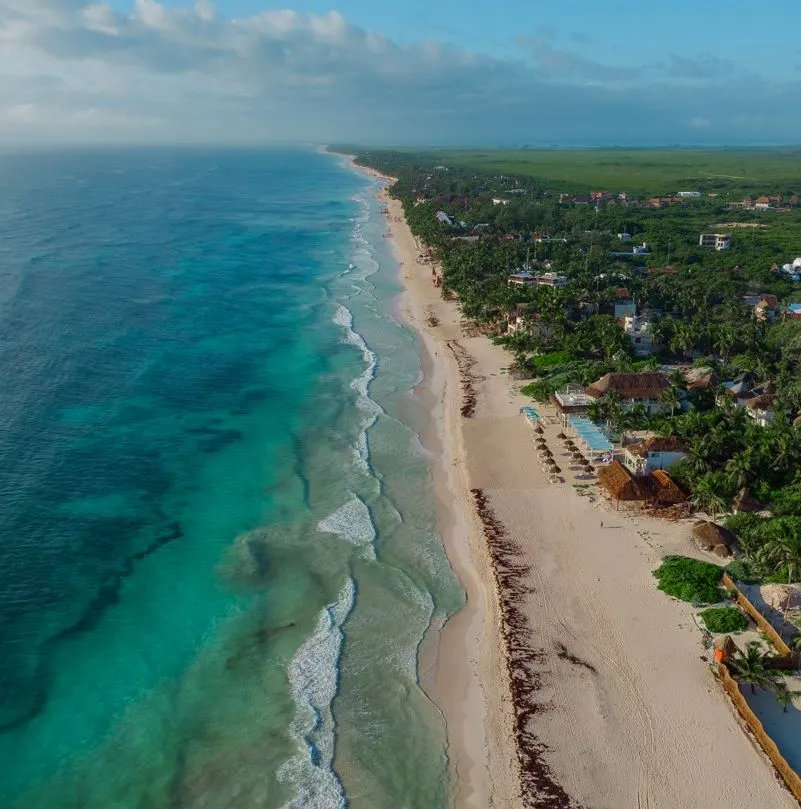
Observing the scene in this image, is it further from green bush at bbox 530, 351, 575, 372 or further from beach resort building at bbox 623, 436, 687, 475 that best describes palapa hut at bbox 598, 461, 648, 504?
green bush at bbox 530, 351, 575, 372

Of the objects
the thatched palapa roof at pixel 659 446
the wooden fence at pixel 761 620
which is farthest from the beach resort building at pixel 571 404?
the wooden fence at pixel 761 620

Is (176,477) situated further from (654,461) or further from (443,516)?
(654,461)

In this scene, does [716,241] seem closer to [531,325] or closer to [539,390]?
[531,325]

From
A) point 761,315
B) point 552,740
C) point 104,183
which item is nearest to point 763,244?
point 761,315

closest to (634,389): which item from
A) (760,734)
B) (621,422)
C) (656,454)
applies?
(621,422)

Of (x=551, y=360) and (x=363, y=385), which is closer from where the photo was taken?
(x=363, y=385)

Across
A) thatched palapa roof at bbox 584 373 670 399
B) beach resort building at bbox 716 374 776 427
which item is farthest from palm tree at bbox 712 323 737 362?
thatched palapa roof at bbox 584 373 670 399
